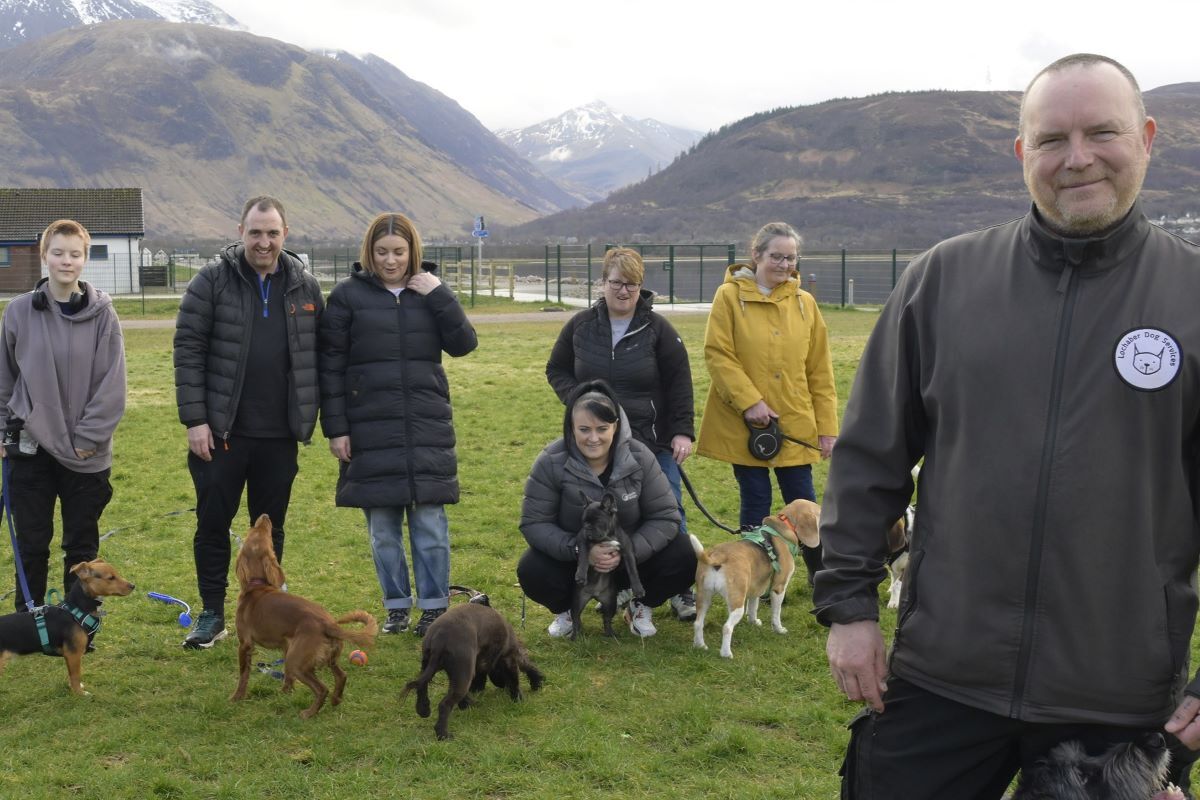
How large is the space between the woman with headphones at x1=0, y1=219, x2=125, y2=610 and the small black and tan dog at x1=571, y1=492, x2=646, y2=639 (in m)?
2.37

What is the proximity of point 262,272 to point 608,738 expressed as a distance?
2760mm

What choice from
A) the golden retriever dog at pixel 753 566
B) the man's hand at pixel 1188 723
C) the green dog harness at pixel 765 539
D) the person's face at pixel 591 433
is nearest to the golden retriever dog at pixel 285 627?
the person's face at pixel 591 433

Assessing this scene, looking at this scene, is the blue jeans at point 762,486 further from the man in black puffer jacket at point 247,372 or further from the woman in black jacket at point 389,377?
the man in black puffer jacket at point 247,372

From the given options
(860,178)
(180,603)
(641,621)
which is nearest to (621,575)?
(641,621)

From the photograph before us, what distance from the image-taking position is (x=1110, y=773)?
2205 millimetres

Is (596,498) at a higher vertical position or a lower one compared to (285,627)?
higher

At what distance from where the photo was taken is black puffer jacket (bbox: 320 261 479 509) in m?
5.71

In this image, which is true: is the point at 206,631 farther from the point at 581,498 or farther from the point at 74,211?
the point at 74,211

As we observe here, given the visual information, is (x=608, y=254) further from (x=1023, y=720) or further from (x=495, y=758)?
(x=1023, y=720)

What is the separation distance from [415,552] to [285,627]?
1.13 meters

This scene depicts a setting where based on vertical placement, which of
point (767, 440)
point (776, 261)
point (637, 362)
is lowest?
point (767, 440)

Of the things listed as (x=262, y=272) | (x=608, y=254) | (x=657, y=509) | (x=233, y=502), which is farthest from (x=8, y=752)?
(x=608, y=254)

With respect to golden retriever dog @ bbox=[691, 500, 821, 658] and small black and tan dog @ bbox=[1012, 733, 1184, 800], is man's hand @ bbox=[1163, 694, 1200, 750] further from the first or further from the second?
golden retriever dog @ bbox=[691, 500, 821, 658]

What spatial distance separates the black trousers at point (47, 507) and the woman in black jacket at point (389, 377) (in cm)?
122
